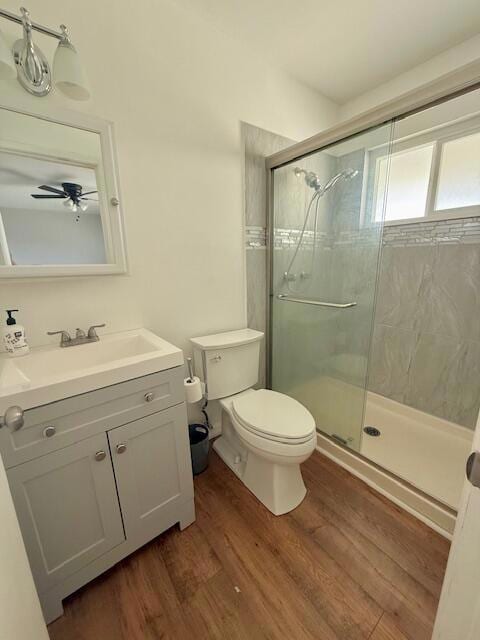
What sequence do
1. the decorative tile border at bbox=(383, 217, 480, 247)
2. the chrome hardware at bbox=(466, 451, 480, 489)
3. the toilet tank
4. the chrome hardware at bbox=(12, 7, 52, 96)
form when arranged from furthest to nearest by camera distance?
the decorative tile border at bbox=(383, 217, 480, 247)
the toilet tank
the chrome hardware at bbox=(12, 7, 52, 96)
the chrome hardware at bbox=(466, 451, 480, 489)

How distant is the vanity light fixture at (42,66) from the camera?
0.88 m

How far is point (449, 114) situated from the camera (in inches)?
62.8

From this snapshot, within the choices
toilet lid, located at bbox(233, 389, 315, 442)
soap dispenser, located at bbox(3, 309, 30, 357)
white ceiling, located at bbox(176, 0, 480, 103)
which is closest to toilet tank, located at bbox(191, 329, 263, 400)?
toilet lid, located at bbox(233, 389, 315, 442)

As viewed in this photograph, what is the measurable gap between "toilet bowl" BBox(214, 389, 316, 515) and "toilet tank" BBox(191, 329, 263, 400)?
3.1 inches

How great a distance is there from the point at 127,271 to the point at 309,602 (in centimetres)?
155

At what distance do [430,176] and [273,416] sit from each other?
187 centimetres

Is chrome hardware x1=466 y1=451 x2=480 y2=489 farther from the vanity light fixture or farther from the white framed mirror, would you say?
the vanity light fixture

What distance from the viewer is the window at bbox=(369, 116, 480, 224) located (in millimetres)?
1492

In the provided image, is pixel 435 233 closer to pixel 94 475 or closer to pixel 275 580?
pixel 275 580

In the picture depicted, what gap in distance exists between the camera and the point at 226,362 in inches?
60.4

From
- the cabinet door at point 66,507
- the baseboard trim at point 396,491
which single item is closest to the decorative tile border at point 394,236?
the baseboard trim at point 396,491

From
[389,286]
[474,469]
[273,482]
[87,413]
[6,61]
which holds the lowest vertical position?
[273,482]

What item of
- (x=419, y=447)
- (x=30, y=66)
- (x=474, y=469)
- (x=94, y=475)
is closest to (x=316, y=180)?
(x=30, y=66)

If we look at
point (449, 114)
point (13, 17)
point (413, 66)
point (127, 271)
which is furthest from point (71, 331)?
point (413, 66)
